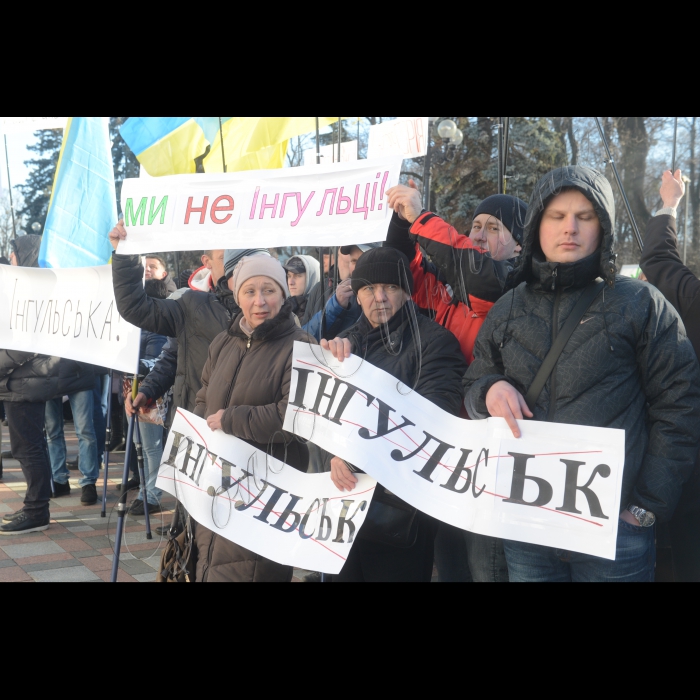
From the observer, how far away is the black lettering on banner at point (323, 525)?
240 centimetres

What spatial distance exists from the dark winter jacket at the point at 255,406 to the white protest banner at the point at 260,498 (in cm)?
5

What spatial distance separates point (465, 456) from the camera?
215 centimetres

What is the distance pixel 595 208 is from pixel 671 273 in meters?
0.61

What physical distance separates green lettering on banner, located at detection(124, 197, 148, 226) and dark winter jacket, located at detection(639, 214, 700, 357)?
6.20ft

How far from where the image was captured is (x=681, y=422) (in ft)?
6.06

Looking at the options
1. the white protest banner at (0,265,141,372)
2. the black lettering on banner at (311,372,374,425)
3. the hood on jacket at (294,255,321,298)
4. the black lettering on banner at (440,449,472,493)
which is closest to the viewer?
the black lettering on banner at (440,449,472,493)

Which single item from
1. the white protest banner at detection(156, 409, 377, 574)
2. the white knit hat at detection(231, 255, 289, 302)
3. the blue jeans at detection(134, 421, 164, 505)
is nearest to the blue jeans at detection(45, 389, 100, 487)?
the blue jeans at detection(134, 421, 164, 505)

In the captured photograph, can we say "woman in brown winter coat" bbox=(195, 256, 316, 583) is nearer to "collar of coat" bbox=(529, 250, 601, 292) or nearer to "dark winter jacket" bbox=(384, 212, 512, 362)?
"dark winter jacket" bbox=(384, 212, 512, 362)

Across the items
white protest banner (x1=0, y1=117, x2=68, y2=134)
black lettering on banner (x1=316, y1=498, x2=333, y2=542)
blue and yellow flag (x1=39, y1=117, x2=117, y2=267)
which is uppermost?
white protest banner (x1=0, y1=117, x2=68, y2=134)

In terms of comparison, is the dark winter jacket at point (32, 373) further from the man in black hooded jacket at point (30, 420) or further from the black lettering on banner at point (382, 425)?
the black lettering on banner at point (382, 425)

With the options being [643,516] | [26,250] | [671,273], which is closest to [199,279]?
[26,250]

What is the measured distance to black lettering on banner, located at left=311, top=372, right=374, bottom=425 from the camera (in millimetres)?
2348

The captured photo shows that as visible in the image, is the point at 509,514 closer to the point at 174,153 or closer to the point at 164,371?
the point at 164,371

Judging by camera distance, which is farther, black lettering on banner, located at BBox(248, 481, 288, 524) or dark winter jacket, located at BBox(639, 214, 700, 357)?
black lettering on banner, located at BBox(248, 481, 288, 524)
